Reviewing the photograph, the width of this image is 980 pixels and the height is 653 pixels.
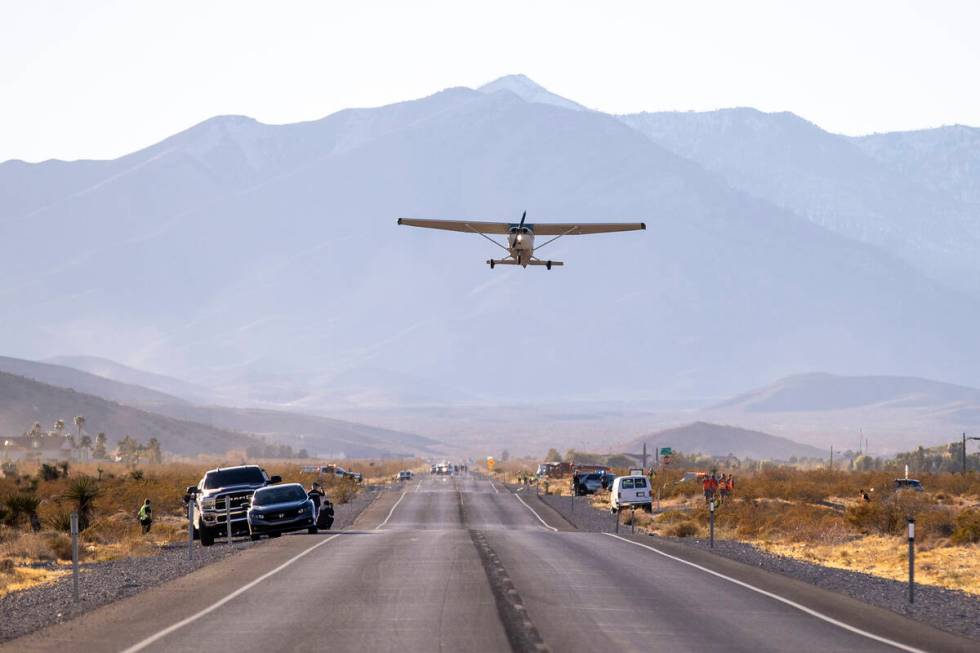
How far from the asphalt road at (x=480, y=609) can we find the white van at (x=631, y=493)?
3038 cm

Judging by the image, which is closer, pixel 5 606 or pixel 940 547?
pixel 5 606

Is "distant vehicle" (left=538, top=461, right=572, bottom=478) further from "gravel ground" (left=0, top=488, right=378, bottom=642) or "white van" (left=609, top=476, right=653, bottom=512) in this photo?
"gravel ground" (left=0, top=488, right=378, bottom=642)

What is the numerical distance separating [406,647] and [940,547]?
29.2 meters

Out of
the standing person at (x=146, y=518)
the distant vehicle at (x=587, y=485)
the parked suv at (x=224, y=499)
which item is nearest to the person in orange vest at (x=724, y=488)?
the distant vehicle at (x=587, y=485)

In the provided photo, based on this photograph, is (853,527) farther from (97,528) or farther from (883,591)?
(97,528)

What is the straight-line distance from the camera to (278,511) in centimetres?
4547

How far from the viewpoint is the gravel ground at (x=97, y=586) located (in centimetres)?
2408

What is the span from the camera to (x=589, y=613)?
23.2 meters

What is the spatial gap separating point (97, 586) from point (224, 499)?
16066 millimetres

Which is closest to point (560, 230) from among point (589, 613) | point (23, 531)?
point (23, 531)

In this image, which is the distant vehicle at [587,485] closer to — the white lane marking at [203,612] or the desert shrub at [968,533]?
the desert shrub at [968,533]

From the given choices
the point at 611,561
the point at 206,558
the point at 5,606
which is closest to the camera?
the point at 5,606

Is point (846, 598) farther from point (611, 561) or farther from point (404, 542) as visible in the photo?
point (404, 542)

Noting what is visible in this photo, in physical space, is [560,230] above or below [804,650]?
above
